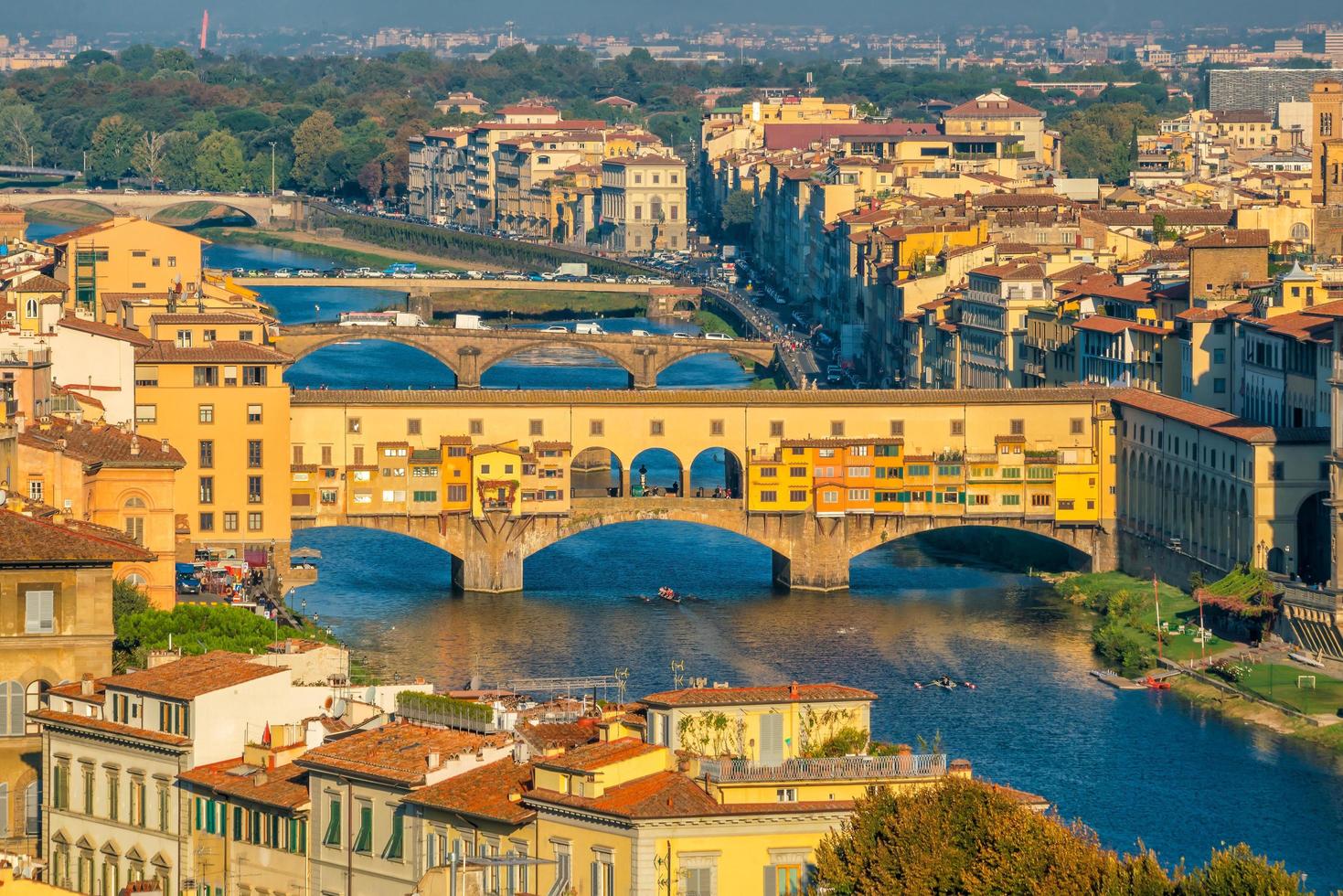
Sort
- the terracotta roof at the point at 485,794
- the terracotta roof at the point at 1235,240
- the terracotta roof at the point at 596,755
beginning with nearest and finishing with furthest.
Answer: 1. the terracotta roof at the point at 596,755
2. the terracotta roof at the point at 485,794
3. the terracotta roof at the point at 1235,240

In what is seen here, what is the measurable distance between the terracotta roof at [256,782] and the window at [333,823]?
372 mm

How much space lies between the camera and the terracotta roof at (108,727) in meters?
36.7

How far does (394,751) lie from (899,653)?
3071 cm

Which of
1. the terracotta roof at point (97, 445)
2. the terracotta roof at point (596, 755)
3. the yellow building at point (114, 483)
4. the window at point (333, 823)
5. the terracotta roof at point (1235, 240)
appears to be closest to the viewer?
the terracotta roof at point (596, 755)

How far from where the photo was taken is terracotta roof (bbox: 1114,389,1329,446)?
68.2 metres

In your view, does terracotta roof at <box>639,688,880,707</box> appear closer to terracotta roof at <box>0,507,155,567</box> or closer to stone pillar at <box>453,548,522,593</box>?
terracotta roof at <box>0,507,155,567</box>

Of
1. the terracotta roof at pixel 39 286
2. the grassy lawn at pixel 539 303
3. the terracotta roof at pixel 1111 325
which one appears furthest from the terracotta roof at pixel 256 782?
the grassy lawn at pixel 539 303

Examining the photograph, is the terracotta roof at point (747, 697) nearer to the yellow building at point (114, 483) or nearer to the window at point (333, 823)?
the window at point (333, 823)

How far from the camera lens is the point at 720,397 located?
7712cm

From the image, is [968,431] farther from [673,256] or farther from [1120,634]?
[673,256]

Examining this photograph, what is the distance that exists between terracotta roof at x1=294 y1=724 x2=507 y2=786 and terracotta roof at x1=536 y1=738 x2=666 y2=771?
1.48 meters

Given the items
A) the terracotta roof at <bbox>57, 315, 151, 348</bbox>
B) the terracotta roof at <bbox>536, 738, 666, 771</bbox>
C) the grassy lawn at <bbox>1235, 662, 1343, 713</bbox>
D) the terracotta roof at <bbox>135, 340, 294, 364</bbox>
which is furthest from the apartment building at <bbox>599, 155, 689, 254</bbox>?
the terracotta roof at <bbox>536, 738, 666, 771</bbox>

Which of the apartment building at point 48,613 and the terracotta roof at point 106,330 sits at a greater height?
the terracotta roof at point 106,330

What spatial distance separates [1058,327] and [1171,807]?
119 feet
